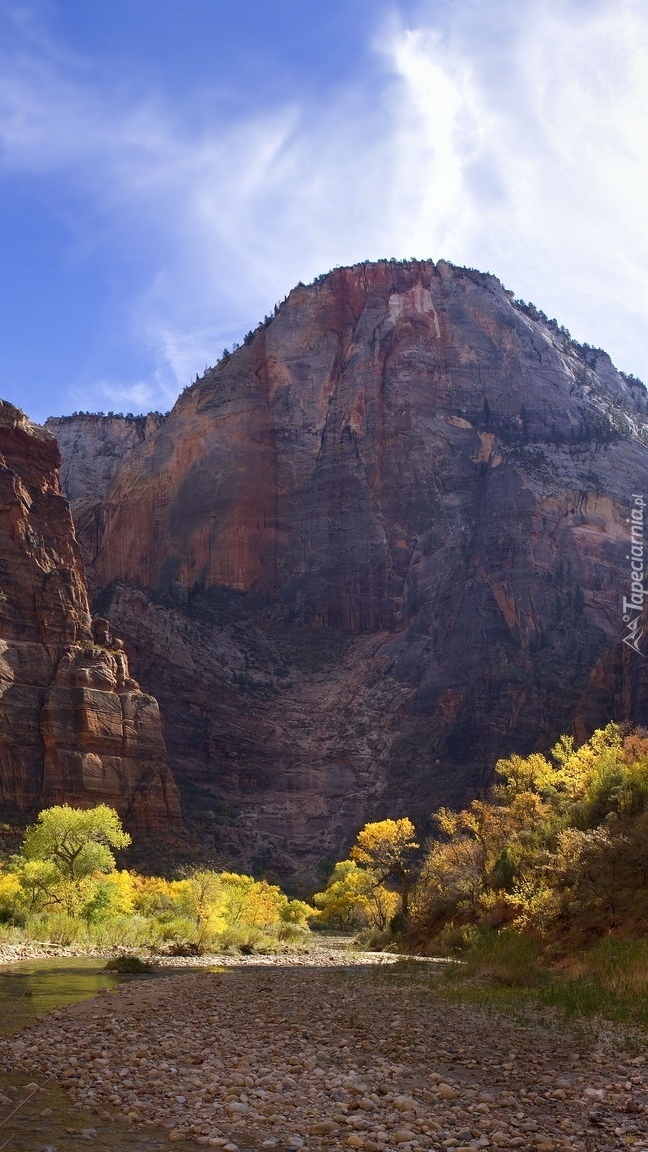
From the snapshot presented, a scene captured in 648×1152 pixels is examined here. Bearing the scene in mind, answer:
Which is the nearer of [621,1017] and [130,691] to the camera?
[621,1017]

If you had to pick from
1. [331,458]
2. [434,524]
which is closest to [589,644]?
[434,524]

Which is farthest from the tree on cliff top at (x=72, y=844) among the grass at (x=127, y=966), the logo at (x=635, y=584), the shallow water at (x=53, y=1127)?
the logo at (x=635, y=584)

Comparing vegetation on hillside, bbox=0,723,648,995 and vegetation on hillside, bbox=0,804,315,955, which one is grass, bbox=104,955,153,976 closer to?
vegetation on hillside, bbox=0,723,648,995

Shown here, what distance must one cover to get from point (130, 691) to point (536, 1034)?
7881 cm

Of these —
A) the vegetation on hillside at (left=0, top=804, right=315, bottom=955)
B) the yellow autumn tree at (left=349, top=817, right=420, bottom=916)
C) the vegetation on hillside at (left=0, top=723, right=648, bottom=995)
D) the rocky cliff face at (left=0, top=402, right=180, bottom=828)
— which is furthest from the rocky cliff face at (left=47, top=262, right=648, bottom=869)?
the vegetation on hillside at (left=0, top=804, right=315, bottom=955)

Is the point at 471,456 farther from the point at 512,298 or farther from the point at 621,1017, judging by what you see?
the point at 621,1017

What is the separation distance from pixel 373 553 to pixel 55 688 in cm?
5704

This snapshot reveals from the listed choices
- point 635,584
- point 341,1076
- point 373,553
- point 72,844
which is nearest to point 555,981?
point 341,1076

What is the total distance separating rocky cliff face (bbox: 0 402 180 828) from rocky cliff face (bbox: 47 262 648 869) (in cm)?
1440

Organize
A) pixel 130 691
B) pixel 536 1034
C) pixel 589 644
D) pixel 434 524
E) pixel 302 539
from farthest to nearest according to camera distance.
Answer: pixel 302 539
pixel 434 524
pixel 589 644
pixel 130 691
pixel 536 1034

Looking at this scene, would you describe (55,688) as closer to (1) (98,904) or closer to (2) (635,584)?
(1) (98,904)

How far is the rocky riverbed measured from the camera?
8.35 m

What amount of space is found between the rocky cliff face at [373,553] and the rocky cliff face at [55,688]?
567 inches

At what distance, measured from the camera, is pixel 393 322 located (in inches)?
5600
